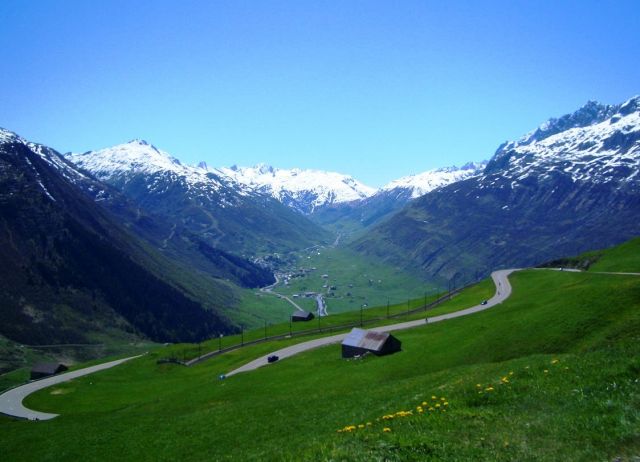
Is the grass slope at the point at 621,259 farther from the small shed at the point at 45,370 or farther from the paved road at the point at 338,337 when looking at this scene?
the small shed at the point at 45,370

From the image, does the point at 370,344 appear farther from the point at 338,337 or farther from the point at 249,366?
the point at 338,337

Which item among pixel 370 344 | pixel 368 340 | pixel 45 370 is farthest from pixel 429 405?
pixel 45 370

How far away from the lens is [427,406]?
27531 mm

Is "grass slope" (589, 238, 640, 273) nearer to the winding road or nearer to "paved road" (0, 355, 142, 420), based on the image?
the winding road

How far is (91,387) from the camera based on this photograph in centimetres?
11881

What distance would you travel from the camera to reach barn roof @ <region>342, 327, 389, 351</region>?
83.2 m

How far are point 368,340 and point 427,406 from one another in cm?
5857

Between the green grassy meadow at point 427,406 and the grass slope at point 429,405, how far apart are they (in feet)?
0.40

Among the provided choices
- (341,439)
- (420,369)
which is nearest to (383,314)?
(420,369)

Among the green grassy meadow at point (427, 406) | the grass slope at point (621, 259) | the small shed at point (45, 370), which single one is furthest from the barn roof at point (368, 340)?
the small shed at point (45, 370)

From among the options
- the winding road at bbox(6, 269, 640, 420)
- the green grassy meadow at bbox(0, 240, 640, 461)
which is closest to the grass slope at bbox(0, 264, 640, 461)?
the green grassy meadow at bbox(0, 240, 640, 461)

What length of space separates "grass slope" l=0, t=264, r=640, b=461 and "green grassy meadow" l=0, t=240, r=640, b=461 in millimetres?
123

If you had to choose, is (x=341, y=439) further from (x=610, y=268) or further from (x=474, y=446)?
(x=610, y=268)

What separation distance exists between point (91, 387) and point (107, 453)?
288ft
